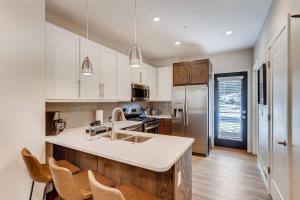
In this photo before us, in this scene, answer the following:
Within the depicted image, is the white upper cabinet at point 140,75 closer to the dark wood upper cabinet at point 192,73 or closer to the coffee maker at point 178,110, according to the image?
the dark wood upper cabinet at point 192,73

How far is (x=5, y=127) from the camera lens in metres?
1.71

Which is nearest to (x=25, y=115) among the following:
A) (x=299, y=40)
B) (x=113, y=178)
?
(x=113, y=178)

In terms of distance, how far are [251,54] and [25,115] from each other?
17.0 feet

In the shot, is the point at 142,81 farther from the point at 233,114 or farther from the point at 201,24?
the point at 233,114

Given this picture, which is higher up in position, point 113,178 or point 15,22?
point 15,22

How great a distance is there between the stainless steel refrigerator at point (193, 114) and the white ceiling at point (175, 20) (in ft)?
4.03

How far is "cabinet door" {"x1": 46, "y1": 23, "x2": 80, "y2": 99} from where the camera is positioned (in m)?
2.27

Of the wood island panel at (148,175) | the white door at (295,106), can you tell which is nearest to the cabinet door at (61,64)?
the wood island panel at (148,175)

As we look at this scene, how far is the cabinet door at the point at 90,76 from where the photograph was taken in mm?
2744

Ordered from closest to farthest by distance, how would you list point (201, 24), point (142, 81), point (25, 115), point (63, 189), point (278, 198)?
point (63, 189) → point (25, 115) → point (278, 198) → point (201, 24) → point (142, 81)

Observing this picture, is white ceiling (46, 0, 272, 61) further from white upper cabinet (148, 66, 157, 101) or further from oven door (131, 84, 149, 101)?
oven door (131, 84, 149, 101)

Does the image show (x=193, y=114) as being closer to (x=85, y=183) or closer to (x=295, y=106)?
(x=295, y=106)

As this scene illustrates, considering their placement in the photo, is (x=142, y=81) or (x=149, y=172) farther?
(x=142, y=81)

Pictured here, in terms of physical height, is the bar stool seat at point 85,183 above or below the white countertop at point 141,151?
below
